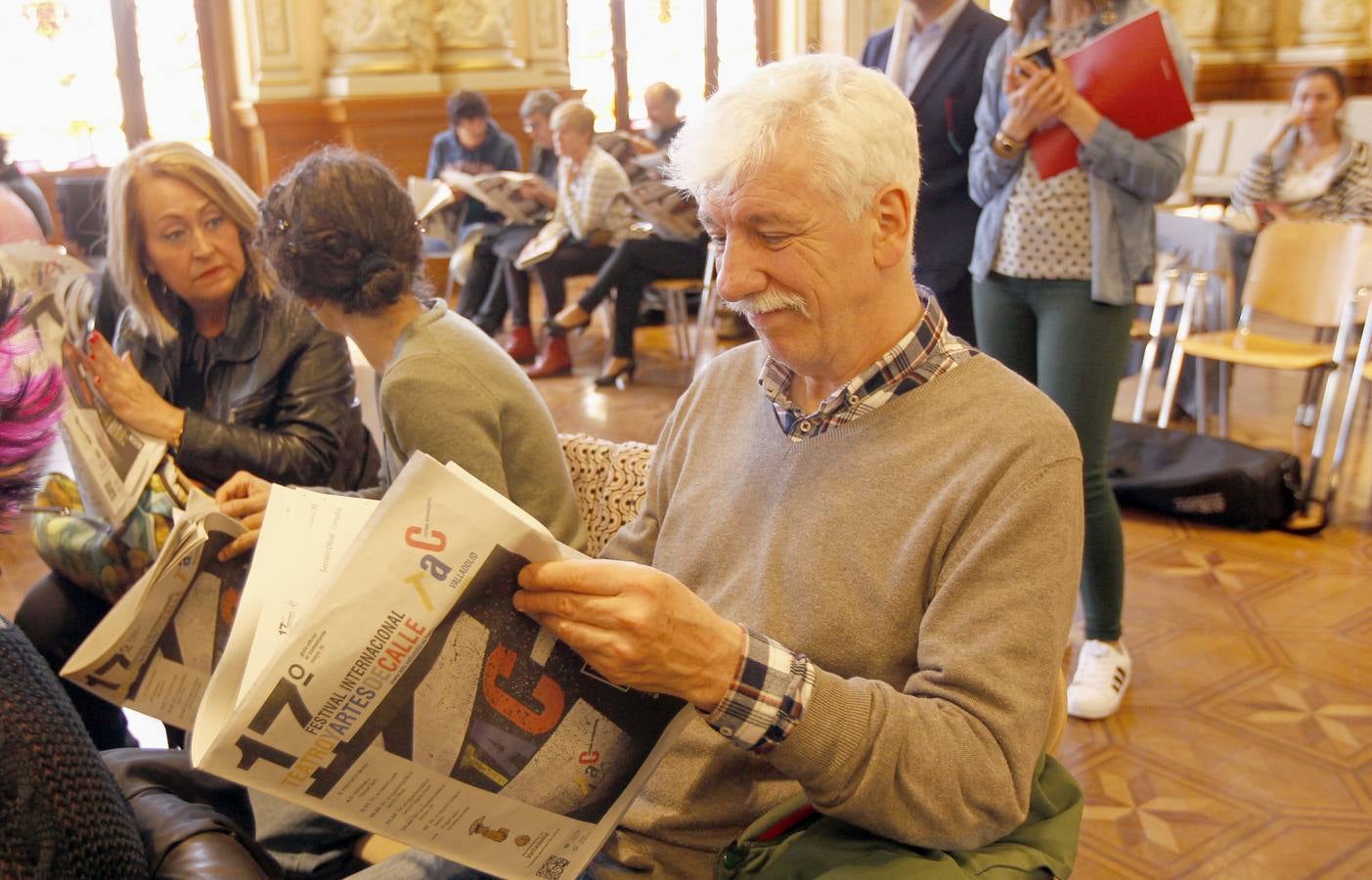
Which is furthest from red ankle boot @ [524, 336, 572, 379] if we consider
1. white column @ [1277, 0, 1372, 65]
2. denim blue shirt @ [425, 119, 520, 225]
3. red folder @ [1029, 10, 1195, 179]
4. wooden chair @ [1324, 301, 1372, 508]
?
white column @ [1277, 0, 1372, 65]

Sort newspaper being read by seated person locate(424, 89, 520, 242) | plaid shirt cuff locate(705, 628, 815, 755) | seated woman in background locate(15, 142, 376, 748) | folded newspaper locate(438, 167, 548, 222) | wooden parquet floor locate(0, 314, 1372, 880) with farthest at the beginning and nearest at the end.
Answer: newspaper being read by seated person locate(424, 89, 520, 242) → folded newspaper locate(438, 167, 548, 222) → wooden parquet floor locate(0, 314, 1372, 880) → seated woman in background locate(15, 142, 376, 748) → plaid shirt cuff locate(705, 628, 815, 755)

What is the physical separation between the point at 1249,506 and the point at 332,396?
293cm

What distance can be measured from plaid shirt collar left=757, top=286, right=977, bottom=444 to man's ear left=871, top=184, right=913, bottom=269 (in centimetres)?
8

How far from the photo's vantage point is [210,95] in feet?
26.6

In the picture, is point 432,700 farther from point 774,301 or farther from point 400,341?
point 400,341

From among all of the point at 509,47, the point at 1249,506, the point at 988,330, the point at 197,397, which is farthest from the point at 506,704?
the point at 509,47

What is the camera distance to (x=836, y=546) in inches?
48.9

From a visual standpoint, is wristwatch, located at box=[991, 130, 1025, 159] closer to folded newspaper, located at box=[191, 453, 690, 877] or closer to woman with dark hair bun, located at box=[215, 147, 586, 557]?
woman with dark hair bun, located at box=[215, 147, 586, 557]

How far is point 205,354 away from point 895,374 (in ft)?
4.72

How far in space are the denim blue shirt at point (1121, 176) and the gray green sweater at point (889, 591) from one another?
4.03 feet

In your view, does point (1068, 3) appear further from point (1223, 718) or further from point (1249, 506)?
point (1249, 506)

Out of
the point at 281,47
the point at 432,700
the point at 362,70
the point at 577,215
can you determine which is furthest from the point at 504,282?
the point at 432,700

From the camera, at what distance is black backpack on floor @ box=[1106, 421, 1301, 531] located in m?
3.83

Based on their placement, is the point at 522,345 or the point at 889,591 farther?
the point at 522,345
